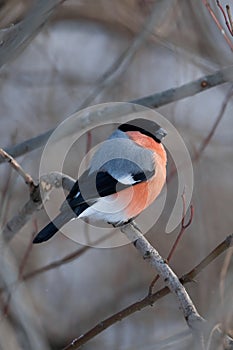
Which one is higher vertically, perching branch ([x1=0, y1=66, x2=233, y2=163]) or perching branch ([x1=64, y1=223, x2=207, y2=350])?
perching branch ([x1=0, y1=66, x2=233, y2=163])

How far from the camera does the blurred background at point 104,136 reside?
2.68 m

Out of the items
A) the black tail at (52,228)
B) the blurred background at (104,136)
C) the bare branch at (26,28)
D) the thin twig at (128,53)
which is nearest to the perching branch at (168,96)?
the thin twig at (128,53)

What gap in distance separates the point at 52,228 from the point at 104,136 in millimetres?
1247

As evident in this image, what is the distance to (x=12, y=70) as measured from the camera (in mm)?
3248

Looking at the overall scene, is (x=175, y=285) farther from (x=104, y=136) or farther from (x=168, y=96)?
(x=104, y=136)

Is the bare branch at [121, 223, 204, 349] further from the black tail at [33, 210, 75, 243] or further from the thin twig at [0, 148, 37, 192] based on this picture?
the thin twig at [0, 148, 37, 192]

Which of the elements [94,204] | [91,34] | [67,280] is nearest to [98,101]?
[91,34]

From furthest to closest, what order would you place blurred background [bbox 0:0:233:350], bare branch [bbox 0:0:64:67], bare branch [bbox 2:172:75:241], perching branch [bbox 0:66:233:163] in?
blurred background [bbox 0:0:233:350], perching branch [bbox 0:66:233:163], bare branch [bbox 2:172:75:241], bare branch [bbox 0:0:64:67]

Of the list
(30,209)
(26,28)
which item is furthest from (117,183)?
(26,28)

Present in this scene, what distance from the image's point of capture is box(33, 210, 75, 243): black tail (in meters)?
1.76

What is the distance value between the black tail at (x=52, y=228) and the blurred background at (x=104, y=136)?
0.76 m

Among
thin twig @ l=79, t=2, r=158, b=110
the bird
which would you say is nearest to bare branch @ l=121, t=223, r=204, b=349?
the bird

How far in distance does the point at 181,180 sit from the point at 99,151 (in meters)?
0.60

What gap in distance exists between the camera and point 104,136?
118 inches
